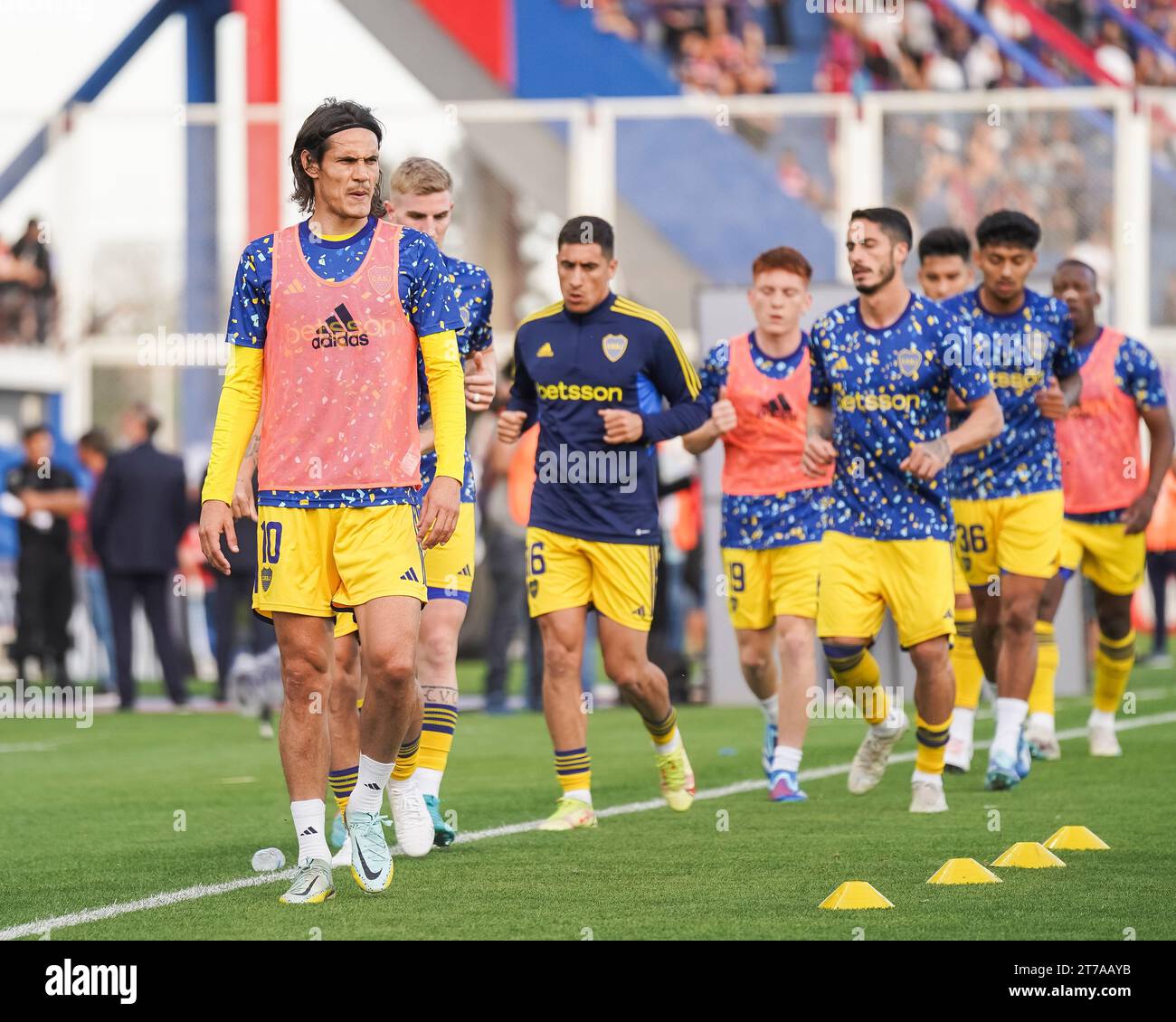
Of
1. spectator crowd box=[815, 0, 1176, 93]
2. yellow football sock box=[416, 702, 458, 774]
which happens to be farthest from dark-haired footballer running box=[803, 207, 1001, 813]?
spectator crowd box=[815, 0, 1176, 93]

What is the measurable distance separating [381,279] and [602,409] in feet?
8.33

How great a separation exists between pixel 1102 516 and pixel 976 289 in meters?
1.71

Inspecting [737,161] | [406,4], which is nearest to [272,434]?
[737,161]

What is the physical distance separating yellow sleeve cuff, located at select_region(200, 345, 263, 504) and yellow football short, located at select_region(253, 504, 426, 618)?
0.58ft

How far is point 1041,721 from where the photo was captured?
11.8 m

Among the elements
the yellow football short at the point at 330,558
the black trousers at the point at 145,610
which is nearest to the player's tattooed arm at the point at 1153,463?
the yellow football short at the point at 330,558

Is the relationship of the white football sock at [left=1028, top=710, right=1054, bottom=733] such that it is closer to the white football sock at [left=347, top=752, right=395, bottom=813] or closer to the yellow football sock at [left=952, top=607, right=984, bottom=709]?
the yellow football sock at [left=952, top=607, right=984, bottom=709]

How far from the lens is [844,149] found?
61.1 ft

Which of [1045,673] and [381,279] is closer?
[381,279]

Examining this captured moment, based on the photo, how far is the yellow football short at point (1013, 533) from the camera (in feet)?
34.1

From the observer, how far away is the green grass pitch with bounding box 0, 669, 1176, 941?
21.2 feet

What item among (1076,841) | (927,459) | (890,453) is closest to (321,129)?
(927,459)

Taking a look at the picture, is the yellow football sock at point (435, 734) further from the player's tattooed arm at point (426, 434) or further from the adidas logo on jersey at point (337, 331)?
the adidas logo on jersey at point (337, 331)
